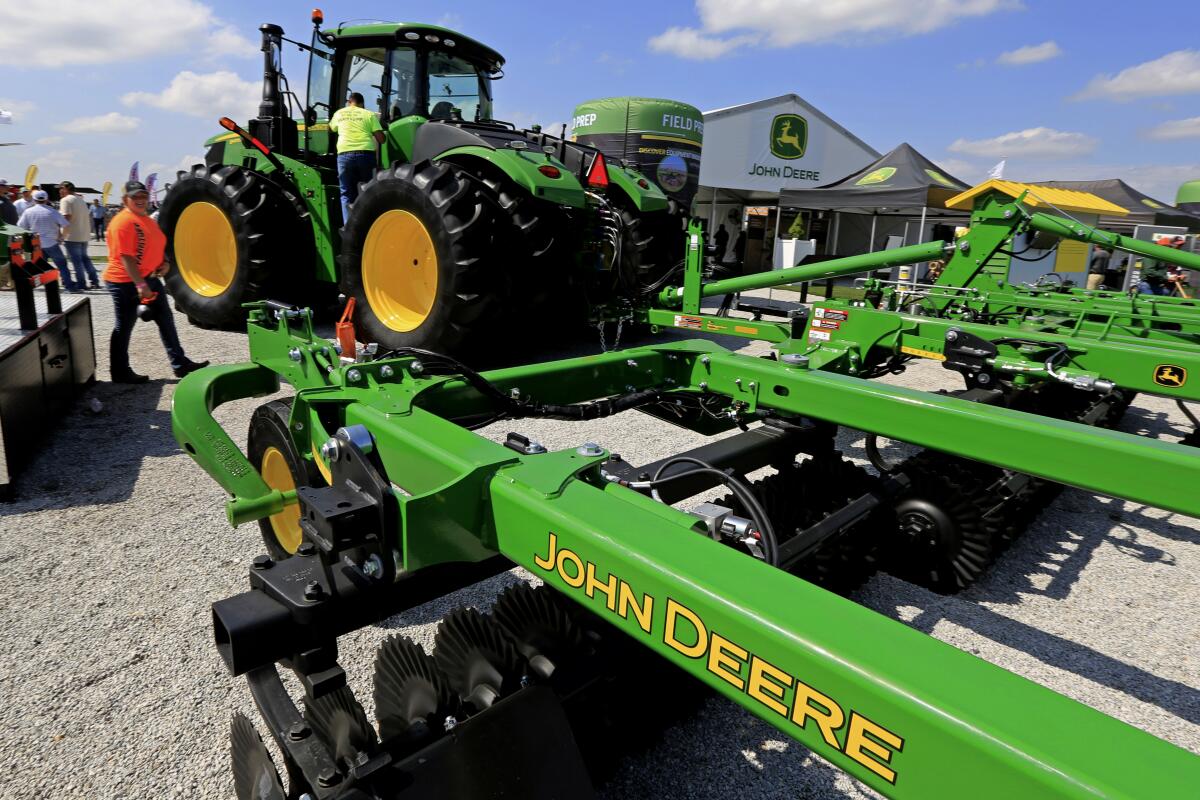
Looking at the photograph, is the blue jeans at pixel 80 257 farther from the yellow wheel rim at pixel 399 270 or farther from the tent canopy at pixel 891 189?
the tent canopy at pixel 891 189

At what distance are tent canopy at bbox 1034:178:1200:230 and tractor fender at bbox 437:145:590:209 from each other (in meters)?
12.9

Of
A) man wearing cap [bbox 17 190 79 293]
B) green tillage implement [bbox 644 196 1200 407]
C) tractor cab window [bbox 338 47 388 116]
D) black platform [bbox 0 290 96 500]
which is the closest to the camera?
green tillage implement [bbox 644 196 1200 407]

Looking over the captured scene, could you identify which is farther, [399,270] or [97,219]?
[97,219]

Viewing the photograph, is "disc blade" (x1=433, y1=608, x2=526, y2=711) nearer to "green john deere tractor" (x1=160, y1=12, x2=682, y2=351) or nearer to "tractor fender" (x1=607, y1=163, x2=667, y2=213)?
"green john deere tractor" (x1=160, y1=12, x2=682, y2=351)

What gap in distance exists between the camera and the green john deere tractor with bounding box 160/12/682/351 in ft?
16.5

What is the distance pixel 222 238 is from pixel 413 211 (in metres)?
2.78

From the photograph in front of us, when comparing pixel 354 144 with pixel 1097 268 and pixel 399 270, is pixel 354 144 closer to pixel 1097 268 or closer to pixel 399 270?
pixel 399 270

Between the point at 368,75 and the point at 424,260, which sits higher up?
the point at 368,75

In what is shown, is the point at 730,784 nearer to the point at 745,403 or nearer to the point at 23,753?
the point at 745,403

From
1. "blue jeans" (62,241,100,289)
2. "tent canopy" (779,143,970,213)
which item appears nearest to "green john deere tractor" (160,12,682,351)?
"blue jeans" (62,241,100,289)

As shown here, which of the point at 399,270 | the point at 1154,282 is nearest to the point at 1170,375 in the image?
the point at 399,270

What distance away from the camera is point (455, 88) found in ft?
21.3

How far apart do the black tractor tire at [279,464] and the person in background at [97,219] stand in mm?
24302

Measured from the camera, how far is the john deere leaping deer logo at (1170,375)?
2.80 m
